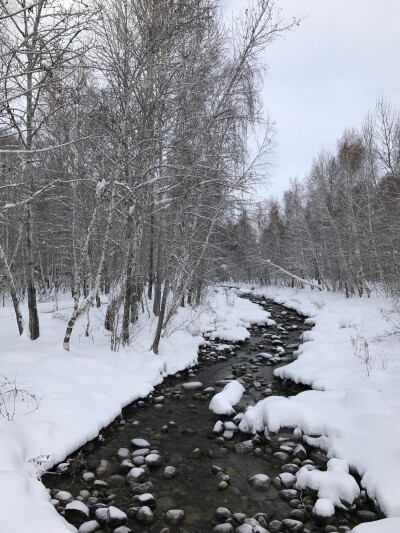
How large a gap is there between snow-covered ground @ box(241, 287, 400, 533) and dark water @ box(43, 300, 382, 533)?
0.30 metres

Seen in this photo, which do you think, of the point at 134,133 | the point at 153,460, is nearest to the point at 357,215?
the point at 134,133

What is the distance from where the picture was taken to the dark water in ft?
12.8

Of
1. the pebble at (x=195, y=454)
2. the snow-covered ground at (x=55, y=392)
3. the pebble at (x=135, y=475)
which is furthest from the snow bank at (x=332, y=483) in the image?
the snow-covered ground at (x=55, y=392)

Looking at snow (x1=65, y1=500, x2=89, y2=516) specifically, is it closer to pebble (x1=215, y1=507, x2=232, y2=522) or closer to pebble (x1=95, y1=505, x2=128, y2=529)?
pebble (x1=95, y1=505, x2=128, y2=529)

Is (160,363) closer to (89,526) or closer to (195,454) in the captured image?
(195,454)

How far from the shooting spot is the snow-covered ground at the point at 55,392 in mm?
3148

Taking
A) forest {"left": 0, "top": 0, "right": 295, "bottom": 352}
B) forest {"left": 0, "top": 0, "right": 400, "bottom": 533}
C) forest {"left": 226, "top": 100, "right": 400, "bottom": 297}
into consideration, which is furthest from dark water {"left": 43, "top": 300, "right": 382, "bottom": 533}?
forest {"left": 226, "top": 100, "right": 400, "bottom": 297}

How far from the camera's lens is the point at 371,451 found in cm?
425

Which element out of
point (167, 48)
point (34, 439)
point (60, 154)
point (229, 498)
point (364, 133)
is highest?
point (364, 133)

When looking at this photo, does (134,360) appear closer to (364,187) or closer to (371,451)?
(371,451)

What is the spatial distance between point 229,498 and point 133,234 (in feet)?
22.0

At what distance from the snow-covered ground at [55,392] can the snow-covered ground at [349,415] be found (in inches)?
105

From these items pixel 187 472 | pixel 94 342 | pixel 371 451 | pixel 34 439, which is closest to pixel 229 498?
pixel 187 472

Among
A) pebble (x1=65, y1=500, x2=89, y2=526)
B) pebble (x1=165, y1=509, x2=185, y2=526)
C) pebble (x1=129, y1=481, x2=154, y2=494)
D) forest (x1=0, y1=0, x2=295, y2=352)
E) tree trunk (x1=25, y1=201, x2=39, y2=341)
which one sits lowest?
pebble (x1=165, y1=509, x2=185, y2=526)
